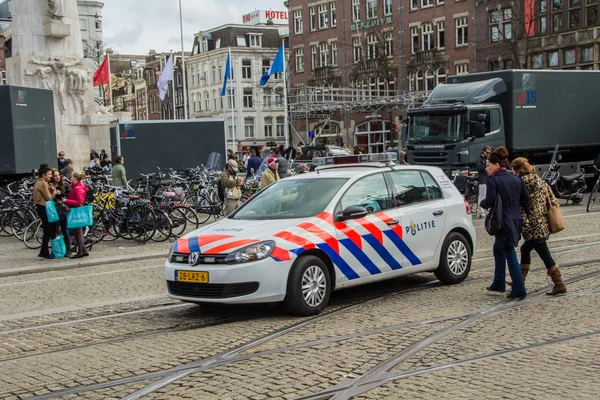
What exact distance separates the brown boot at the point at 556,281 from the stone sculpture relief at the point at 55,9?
24.1m

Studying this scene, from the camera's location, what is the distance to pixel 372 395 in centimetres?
548

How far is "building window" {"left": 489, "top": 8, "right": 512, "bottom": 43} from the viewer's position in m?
48.8

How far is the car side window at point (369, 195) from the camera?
9082 millimetres

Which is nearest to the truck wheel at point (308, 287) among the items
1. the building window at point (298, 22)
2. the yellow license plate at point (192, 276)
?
the yellow license plate at point (192, 276)

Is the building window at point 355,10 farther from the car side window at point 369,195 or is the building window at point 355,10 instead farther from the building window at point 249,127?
the car side window at point 369,195

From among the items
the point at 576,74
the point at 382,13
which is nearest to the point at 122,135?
the point at 576,74

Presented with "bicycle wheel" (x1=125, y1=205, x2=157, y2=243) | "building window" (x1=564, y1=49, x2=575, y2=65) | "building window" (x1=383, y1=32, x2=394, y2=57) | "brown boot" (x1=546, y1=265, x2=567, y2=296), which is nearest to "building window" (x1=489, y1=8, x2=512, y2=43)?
"building window" (x1=564, y1=49, x2=575, y2=65)

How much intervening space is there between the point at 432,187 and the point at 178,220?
8663mm

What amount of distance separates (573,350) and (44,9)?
26070 millimetres

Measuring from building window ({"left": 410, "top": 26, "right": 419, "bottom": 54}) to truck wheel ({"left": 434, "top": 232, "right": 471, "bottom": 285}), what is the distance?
47.3 m

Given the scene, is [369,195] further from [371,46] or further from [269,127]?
[269,127]

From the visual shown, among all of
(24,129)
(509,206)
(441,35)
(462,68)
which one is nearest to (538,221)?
(509,206)

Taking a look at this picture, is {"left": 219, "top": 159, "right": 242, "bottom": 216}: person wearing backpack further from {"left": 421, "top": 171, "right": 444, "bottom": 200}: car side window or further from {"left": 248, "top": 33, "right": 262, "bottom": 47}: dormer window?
{"left": 248, "top": 33, "right": 262, "bottom": 47}: dormer window

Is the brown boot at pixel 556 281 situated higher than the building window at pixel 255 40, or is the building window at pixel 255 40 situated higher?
the building window at pixel 255 40
